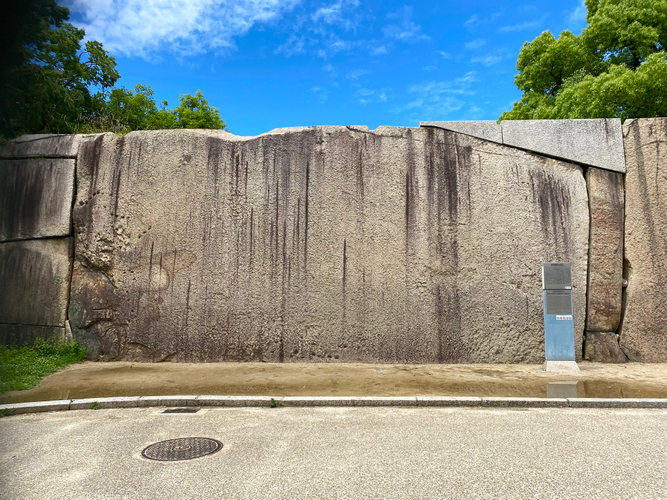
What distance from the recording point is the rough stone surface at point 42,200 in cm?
840

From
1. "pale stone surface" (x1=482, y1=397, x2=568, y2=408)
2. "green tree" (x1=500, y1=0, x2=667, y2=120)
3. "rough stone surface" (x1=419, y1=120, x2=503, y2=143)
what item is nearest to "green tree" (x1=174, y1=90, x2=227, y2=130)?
"green tree" (x1=500, y1=0, x2=667, y2=120)

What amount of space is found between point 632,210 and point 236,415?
25.3 feet

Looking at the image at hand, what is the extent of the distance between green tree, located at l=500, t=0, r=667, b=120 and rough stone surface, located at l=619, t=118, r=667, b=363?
571cm

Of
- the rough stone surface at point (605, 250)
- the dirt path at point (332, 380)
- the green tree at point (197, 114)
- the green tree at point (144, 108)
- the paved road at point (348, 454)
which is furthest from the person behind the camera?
the green tree at point (197, 114)

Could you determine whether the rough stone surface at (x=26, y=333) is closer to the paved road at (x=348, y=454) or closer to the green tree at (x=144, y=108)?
the paved road at (x=348, y=454)

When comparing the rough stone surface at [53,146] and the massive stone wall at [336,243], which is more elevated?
the rough stone surface at [53,146]

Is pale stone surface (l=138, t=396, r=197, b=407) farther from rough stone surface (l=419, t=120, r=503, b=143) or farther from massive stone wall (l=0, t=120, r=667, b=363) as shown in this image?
rough stone surface (l=419, t=120, r=503, b=143)

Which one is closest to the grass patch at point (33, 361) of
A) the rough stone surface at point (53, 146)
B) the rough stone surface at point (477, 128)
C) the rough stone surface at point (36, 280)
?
the rough stone surface at point (36, 280)

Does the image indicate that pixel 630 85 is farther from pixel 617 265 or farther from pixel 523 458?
pixel 523 458

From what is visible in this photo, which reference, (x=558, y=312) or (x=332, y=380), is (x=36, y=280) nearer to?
(x=332, y=380)

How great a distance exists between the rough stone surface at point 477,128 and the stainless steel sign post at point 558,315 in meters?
2.58

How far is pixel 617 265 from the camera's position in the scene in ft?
26.4

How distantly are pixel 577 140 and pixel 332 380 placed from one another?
6.16 metres

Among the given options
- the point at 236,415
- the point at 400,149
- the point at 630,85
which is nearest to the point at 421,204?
the point at 400,149
